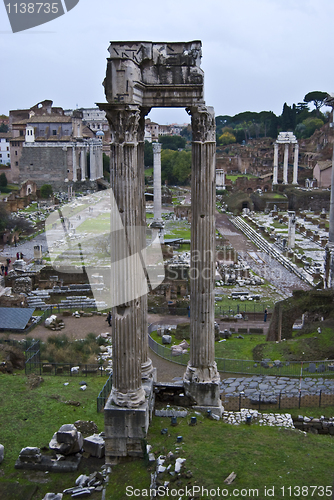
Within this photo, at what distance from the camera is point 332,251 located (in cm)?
1955

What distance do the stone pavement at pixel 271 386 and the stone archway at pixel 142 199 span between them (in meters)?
2.60

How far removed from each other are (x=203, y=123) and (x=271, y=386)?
6.47 metres

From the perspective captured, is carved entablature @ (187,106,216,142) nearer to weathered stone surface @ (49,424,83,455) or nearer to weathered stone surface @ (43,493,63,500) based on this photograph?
weathered stone surface @ (49,424,83,455)

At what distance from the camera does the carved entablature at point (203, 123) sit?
8297 mm

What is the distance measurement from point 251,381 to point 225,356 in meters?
2.57

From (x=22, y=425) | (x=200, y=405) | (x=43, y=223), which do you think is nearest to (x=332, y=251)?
(x=200, y=405)

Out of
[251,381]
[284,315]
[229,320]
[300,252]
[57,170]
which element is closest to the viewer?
[251,381]

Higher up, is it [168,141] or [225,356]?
[168,141]

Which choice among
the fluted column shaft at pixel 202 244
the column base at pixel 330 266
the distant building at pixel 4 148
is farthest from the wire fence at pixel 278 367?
the distant building at pixel 4 148

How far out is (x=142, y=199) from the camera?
890 centimetres

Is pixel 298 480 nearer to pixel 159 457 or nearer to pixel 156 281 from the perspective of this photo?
pixel 159 457

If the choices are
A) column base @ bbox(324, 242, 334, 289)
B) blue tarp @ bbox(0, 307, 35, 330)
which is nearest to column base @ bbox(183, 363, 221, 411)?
blue tarp @ bbox(0, 307, 35, 330)

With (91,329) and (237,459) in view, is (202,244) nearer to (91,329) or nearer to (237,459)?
(237,459)

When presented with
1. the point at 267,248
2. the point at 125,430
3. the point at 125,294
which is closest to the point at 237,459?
the point at 125,430
